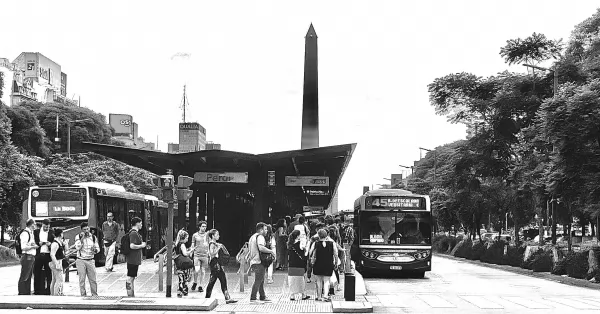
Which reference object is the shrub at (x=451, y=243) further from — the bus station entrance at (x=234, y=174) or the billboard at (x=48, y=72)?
the billboard at (x=48, y=72)

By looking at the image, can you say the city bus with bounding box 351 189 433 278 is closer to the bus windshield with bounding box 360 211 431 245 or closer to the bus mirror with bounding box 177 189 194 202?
the bus windshield with bounding box 360 211 431 245

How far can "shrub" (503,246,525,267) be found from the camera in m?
36.4

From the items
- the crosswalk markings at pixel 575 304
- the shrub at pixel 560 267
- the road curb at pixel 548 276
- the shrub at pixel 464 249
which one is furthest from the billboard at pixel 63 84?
the crosswalk markings at pixel 575 304

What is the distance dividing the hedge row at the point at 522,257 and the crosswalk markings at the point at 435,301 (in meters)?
8.31

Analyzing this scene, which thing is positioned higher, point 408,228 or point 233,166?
point 233,166

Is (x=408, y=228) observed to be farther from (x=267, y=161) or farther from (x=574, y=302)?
(x=574, y=302)

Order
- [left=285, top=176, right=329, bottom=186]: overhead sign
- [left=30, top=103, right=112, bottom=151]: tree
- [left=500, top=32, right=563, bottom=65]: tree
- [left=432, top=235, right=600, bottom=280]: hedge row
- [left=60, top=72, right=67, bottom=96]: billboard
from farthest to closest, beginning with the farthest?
1. [left=60, top=72, right=67, bottom=96]: billboard
2. [left=30, top=103, right=112, bottom=151]: tree
3. [left=500, top=32, right=563, bottom=65]: tree
4. [left=285, top=176, right=329, bottom=186]: overhead sign
5. [left=432, top=235, right=600, bottom=280]: hedge row

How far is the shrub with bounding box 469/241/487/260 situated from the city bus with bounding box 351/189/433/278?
16.9 meters

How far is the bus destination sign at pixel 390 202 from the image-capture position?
2741 cm

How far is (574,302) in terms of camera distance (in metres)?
18.8

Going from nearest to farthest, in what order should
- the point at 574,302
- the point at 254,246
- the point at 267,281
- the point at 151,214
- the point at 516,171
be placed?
1. the point at 254,246
2. the point at 574,302
3. the point at 267,281
4. the point at 516,171
5. the point at 151,214

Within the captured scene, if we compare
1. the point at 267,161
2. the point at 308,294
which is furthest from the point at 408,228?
the point at 308,294

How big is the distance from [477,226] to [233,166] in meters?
28.3

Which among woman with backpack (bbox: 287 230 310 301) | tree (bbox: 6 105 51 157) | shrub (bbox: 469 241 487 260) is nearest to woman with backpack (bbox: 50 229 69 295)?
woman with backpack (bbox: 287 230 310 301)
